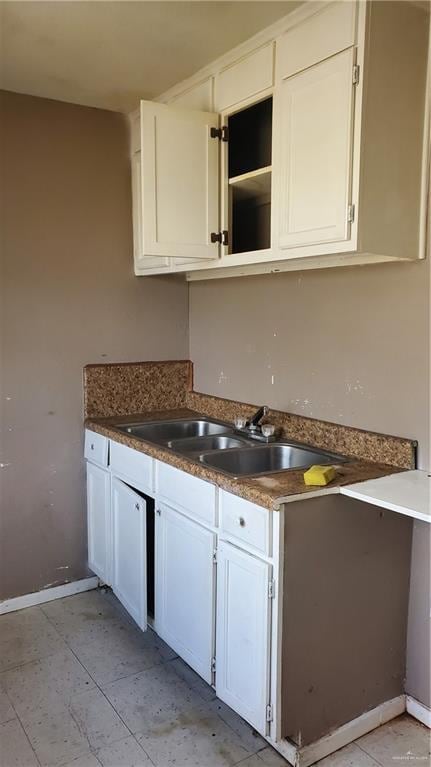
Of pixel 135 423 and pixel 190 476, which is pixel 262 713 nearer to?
pixel 190 476

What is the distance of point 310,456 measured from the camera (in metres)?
2.17

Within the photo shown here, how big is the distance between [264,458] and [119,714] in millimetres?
1047

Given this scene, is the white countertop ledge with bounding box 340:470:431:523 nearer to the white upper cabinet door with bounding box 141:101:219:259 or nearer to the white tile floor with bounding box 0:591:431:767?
the white tile floor with bounding box 0:591:431:767

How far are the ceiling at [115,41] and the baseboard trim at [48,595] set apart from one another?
7.44 ft

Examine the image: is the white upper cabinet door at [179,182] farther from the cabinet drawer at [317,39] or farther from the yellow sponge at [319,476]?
the yellow sponge at [319,476]

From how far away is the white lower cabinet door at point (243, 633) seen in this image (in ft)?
5.46

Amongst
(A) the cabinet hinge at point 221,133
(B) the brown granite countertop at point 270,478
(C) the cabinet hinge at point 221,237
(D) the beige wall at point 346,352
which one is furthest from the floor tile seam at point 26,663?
(A) the cabinet hinge at point 221,133

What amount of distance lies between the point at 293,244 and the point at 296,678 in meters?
1.33

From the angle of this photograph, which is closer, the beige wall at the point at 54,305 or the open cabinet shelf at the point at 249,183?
the open cabinet shelf at the point at 249,183

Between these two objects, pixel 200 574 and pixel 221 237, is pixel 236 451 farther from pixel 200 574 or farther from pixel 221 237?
pixel 221 237

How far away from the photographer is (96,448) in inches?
105

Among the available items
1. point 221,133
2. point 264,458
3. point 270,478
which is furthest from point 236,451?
point 221,133

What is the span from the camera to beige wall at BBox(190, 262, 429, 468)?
186 centimetres

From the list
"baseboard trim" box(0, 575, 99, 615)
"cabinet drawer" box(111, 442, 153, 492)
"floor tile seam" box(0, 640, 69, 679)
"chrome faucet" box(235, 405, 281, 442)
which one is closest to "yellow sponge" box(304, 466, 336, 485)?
"chrome faucet" box(235, 405, 281, 442)
